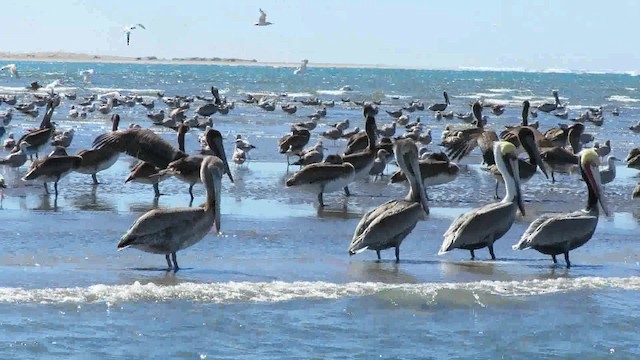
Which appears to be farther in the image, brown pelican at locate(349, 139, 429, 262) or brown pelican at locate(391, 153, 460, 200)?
brown pelican at locate(391, 153, 460, 200)

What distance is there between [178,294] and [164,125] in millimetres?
20782

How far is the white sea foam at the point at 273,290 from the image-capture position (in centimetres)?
783

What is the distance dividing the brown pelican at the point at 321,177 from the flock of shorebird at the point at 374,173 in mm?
12

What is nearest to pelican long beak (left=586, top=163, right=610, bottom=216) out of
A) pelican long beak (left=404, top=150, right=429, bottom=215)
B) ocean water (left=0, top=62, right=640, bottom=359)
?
ocean water (left=0, top=62, right=640, bottom=359)

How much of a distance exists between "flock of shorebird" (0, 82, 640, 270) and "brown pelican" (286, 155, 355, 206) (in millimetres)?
12

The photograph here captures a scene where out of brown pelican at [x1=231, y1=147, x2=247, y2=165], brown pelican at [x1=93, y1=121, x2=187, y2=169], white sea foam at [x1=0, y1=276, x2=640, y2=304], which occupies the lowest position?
brown pelican at [x1=231, y1=147, x2=247, y2=165]

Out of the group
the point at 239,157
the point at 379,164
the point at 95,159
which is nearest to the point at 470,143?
the point at 379,164

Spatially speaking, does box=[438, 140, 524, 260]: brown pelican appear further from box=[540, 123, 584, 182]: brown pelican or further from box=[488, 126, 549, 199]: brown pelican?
box=[540, 123, 584, 182]: brown pelican

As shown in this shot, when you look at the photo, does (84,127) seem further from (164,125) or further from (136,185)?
(136,185)

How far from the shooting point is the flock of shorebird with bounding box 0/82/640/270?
374 inches

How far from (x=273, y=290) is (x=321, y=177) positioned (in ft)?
19.1

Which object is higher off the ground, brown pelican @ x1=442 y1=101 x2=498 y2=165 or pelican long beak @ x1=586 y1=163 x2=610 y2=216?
pelican long beak @ x1=586 y1=163 x2=610 y2=216

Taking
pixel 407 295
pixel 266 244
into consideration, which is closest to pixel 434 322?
pixel 407 295

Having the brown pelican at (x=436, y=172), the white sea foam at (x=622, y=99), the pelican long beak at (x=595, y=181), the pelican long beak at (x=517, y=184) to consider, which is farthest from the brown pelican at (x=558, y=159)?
the white sea foam at (x=622, y=99)
